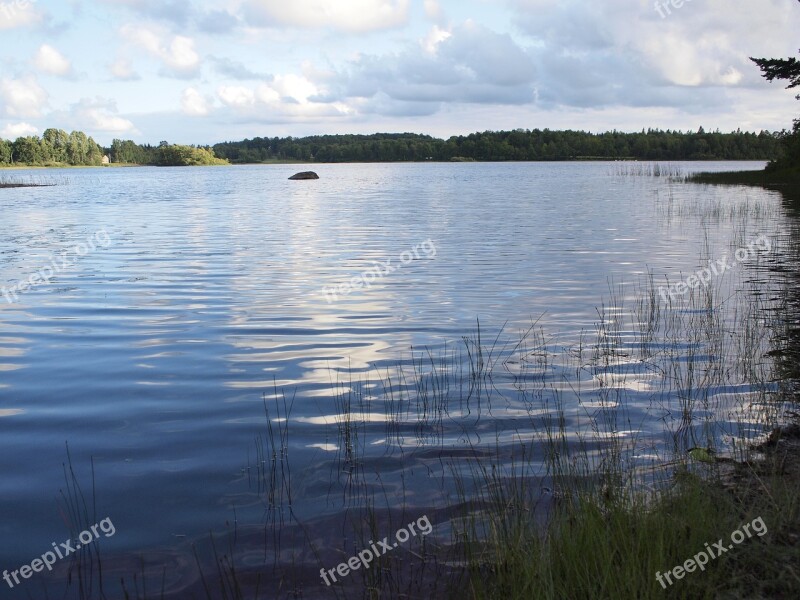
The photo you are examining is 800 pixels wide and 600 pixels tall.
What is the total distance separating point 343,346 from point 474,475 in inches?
228

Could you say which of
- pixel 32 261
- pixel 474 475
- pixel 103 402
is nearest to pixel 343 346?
pixel 103 402

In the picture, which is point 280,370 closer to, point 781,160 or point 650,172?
point 781,160

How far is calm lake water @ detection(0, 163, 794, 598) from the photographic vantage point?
6746 mm

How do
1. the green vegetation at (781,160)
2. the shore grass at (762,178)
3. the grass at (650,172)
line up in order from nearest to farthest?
the green vegetation at (781,160) → the shore grass at (762,178) → the grass at (650,172)

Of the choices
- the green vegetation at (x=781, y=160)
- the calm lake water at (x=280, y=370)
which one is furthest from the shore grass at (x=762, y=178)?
the calm lake water at (x=280, y=370)

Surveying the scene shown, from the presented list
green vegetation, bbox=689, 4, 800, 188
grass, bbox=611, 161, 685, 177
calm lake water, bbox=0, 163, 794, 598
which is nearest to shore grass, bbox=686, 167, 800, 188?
green vegetation, bbox=689, 4, 800, 188

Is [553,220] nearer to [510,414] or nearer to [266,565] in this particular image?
[510,414]

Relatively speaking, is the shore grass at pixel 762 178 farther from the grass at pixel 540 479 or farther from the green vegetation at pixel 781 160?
the grass at pixel 540 479

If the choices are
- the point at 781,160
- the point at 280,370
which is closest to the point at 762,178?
the point at 781,160

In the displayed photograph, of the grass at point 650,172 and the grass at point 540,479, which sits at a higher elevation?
the grass at point 650,172

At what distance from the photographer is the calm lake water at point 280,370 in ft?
22.1

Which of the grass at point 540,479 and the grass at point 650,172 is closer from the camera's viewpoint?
the grass at point 540,479

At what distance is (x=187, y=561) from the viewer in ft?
19.1

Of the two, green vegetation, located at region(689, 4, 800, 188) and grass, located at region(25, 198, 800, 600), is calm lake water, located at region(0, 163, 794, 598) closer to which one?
grass, located at region(25, 198, 800, 600)
